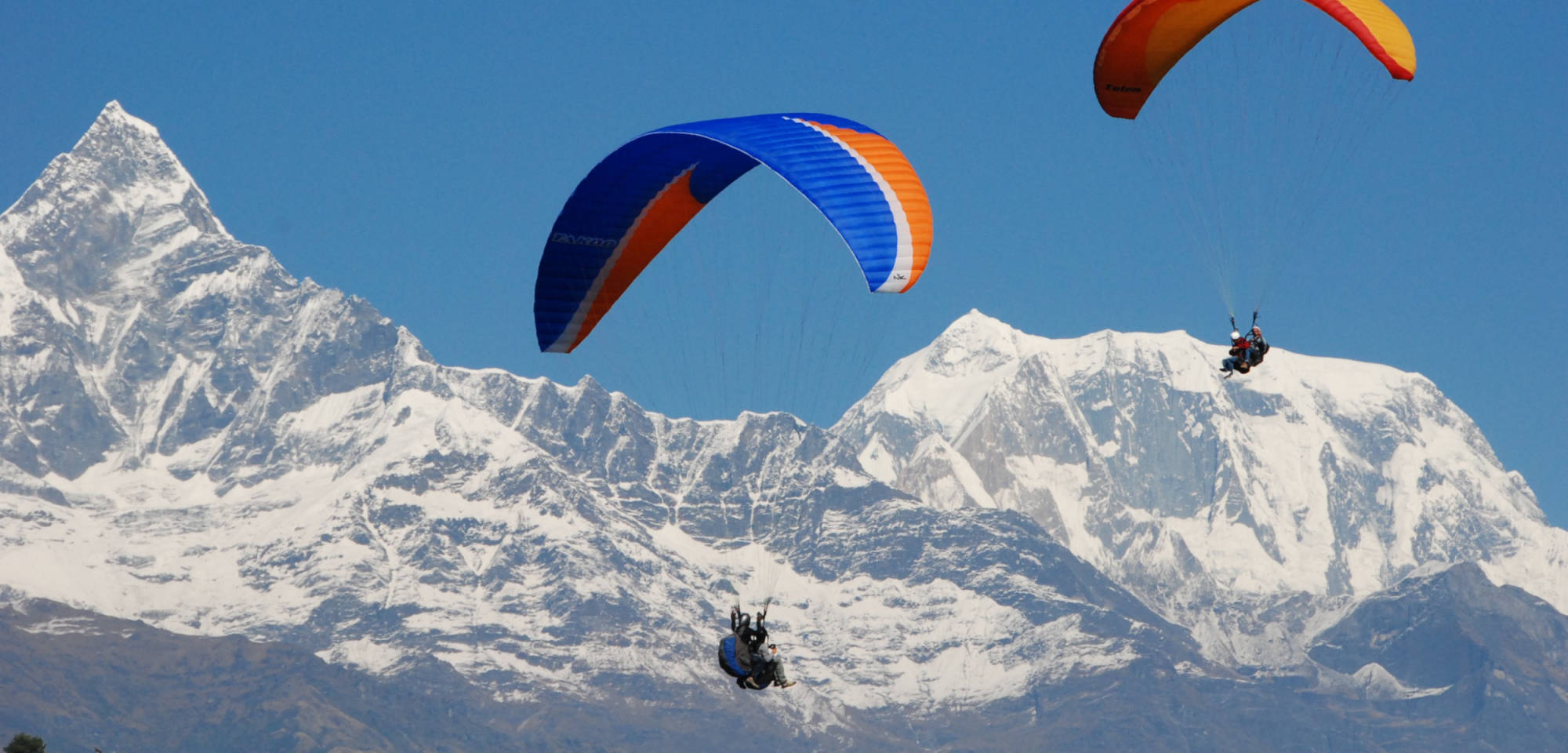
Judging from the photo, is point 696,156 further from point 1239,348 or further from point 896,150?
point 1239,348

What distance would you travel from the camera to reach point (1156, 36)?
5025 centimetres

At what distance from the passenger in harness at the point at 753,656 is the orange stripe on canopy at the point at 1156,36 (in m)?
15.8

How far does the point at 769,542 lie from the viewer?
5159 centimetres

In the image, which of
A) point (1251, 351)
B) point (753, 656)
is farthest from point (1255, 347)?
point (753, 656)

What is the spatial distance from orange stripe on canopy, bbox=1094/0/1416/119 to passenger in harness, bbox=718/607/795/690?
15.8 m

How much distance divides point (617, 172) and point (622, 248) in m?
2.50

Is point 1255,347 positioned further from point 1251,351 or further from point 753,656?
point 753,656

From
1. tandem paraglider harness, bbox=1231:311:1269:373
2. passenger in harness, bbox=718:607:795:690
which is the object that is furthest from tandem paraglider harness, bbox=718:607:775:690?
tandem paraglider harness, bbox=1231:311:1269:373

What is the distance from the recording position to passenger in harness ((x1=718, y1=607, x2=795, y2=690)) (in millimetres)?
43094

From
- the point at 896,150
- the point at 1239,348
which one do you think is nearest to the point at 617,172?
the point at 896,150

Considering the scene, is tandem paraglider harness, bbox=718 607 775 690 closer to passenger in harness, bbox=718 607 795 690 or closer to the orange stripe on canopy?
passenger in harness, bbox=718 607 795 690

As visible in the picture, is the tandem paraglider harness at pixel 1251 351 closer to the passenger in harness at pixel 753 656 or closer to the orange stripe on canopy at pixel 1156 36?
the orange stripe on canopy at pixel 1156 36

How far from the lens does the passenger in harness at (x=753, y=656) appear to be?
43.1m

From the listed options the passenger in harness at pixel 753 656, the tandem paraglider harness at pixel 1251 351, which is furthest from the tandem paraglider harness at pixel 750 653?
the tandem paraglider harness at pixel 1251 351
